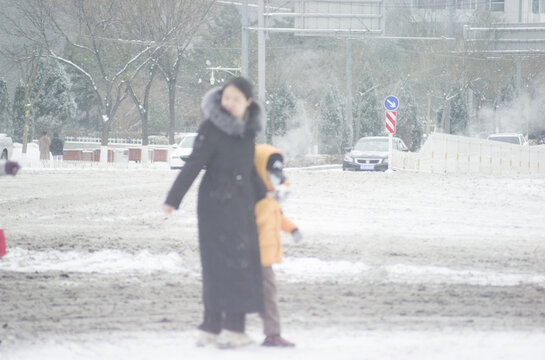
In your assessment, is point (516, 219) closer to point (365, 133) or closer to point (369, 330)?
point (369, 330)

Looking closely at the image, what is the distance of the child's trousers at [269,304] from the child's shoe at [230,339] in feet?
0.58

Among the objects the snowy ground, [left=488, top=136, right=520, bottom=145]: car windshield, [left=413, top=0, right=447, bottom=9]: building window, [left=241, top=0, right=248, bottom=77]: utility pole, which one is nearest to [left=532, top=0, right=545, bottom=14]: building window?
[left=413, top=0, right=447, bottom=9]: building window

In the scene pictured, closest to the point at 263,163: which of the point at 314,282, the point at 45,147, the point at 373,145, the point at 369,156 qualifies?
the point at 314,282

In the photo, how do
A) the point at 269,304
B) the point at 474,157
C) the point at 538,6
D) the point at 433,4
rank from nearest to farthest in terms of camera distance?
1. the point at 269,304
2. the point at 474,157
3. the point at 433,4
4. the point at 538,6

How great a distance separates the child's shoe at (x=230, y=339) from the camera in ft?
17.2

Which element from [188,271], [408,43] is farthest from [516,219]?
[408,43]

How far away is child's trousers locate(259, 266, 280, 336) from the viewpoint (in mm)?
5305

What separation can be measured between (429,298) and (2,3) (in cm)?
3968

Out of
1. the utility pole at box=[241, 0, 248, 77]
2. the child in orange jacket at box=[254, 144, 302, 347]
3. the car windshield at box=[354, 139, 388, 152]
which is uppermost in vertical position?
the utility pole at box=[241, 0, 248, 77]

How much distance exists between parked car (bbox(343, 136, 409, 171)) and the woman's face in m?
25.7

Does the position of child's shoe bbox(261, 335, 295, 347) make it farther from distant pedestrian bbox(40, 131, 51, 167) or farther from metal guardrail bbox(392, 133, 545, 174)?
distant pedestrian bbox(40, 131, 51, 167)

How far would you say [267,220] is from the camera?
5254 mm

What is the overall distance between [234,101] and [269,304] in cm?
132

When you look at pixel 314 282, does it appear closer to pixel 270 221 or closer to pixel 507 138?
pixel 270 221
